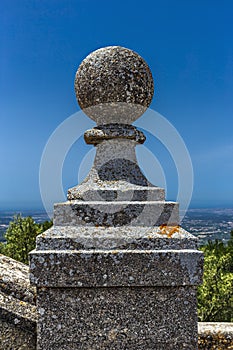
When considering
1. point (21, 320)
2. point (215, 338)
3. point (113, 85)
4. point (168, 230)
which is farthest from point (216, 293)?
point (113, 85)

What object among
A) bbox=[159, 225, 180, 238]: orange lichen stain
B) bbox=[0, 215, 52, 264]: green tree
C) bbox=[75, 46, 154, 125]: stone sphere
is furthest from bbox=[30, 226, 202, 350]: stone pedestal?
bbox=[0, 215, 52, 264]: green tree

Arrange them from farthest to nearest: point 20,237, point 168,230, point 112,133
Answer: point 20,237 < point 112,133 < point 168,230

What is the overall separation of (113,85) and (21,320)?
82.2 inches

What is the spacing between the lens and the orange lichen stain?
10.1 feet

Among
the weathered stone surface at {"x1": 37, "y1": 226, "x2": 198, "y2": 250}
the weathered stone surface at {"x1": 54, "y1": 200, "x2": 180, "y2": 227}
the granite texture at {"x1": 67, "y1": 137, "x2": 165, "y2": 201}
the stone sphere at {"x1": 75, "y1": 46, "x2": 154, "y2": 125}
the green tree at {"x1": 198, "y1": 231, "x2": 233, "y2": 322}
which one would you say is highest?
the stone sphere at {"x1": 75, "y1": 46, "x2": 154, "y2": 125}

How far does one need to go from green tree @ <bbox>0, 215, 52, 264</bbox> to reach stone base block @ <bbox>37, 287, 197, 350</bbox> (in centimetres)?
1468

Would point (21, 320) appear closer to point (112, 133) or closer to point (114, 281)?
point (114, 281)

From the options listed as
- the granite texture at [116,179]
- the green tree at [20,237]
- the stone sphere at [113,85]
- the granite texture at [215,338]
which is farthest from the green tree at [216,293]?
the stone sphere at [113,85]

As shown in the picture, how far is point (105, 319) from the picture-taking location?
2.96 m

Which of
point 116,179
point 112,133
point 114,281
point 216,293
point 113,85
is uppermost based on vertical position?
point 113,85

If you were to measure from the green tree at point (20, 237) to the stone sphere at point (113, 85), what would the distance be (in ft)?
47.9

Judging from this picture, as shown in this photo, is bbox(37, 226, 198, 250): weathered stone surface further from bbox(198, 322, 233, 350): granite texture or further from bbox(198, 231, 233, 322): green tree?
bbox(198, 231, 233, 322): green tree

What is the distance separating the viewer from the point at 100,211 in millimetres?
3172

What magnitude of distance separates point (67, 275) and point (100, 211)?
1.86 feet
